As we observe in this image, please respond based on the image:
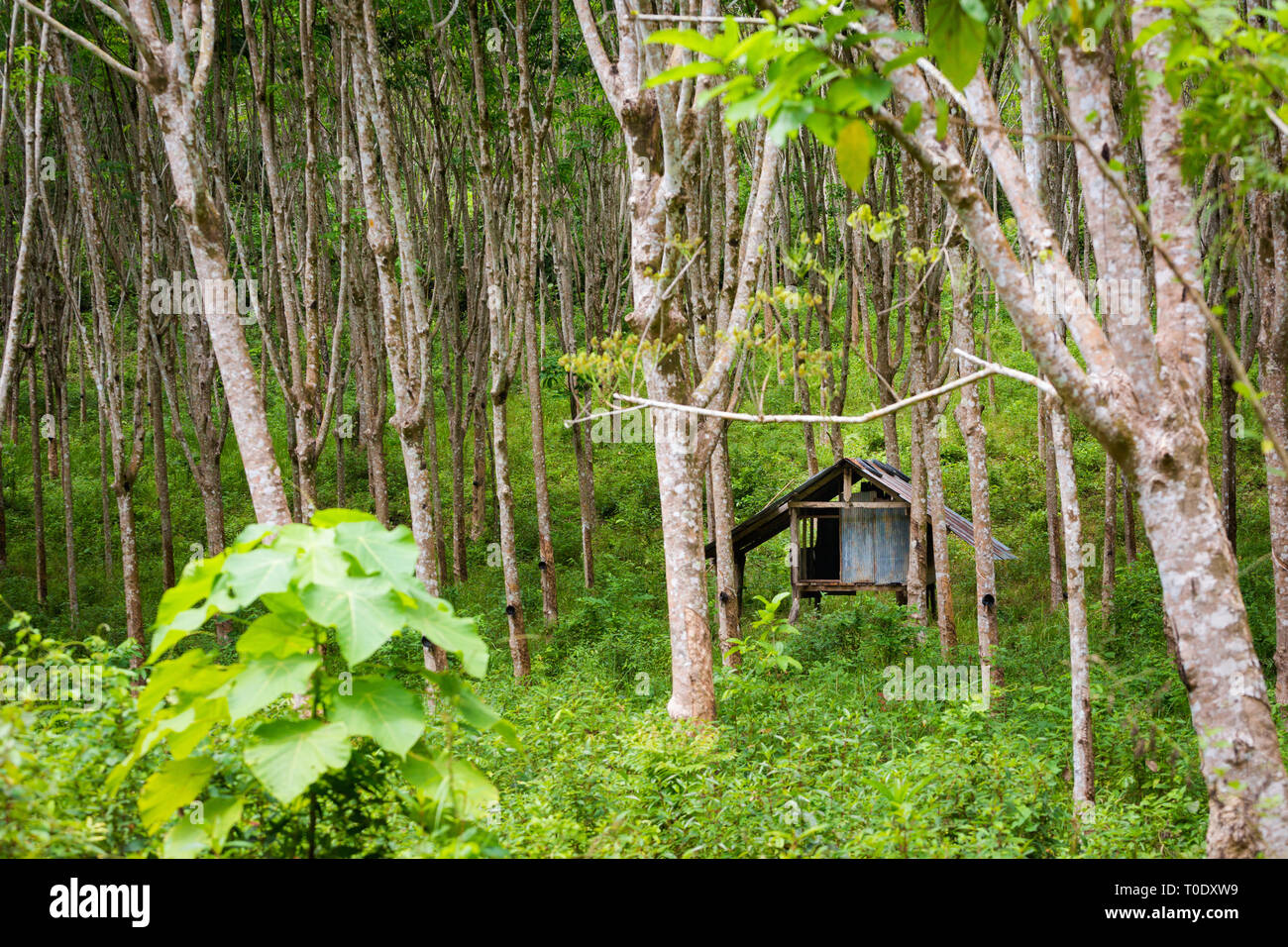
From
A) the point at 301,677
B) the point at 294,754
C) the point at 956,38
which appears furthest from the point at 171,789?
the point at 956,38

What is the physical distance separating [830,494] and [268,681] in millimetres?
11179

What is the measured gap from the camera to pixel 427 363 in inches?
336

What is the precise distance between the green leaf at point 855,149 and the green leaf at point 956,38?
321 millimetres

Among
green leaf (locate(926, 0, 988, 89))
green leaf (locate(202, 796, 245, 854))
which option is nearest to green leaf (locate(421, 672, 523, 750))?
green leaf (locate(202, 796, 245, 854))

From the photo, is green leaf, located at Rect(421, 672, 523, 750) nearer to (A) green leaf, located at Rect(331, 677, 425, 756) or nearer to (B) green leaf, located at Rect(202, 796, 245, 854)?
(A) green leaf, located at Rect(331, 677, 425, 756)

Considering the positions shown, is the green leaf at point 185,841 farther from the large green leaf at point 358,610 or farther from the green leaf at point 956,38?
the green leaf at point 956,38

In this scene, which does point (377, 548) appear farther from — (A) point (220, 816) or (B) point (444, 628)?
(A) point (220, 816)

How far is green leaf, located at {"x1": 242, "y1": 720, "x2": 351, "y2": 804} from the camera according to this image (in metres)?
2.17

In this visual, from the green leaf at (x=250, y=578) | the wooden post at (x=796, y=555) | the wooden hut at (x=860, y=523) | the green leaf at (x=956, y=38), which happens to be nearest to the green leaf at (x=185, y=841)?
the green leaf at (x=250, y=578)

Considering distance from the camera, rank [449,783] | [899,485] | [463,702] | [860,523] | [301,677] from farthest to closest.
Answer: [860,523] → [899,485] → [463,702] → [449,783] → [301,677]

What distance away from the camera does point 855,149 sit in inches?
83.4

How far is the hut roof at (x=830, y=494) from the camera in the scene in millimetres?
11656

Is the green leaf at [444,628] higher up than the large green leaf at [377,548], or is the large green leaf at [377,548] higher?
the large green leaf at [377,548]

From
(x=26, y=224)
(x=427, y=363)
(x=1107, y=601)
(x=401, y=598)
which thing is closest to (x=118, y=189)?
(x=26, y=224)
